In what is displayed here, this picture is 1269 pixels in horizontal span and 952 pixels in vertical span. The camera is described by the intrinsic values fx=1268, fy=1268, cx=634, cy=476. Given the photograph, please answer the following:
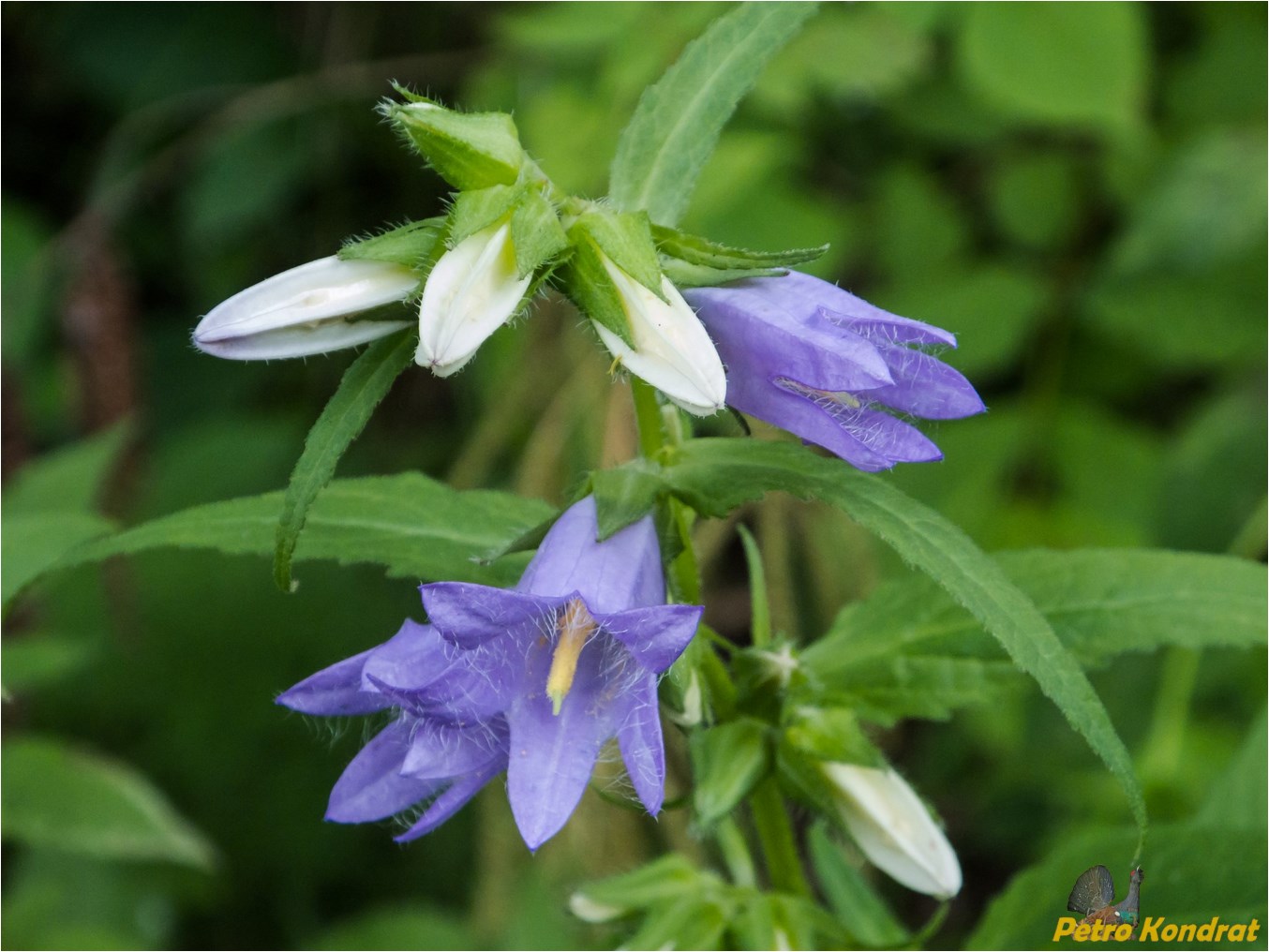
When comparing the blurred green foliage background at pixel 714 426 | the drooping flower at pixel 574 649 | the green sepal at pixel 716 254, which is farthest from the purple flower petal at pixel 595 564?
the blurred green foliage background at pixel 714 426

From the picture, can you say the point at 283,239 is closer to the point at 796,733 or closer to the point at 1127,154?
the point at 1127,154

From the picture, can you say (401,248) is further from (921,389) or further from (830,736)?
(830,736)

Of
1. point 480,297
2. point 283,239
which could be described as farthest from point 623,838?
point 283,239

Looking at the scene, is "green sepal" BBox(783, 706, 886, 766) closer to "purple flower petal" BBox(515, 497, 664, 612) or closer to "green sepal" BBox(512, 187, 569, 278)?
"purple flower petal" BBox(515, 497, 664, 612)

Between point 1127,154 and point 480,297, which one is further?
point 1127,154

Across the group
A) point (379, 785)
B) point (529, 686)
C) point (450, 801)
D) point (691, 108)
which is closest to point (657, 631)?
point (529, 686)

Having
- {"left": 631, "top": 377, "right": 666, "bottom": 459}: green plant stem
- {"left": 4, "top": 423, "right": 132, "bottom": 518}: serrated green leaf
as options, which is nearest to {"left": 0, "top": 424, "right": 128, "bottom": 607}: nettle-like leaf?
{"left": 4, "top": 423, "right": 132, "bottom": 518}: serrated green leaf

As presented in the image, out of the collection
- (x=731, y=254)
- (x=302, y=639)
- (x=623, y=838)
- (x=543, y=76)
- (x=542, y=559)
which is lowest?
(x=623, y=838)
